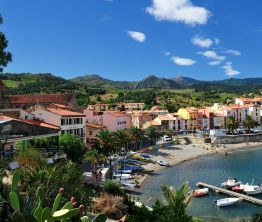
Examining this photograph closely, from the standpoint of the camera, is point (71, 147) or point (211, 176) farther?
point (211, 176)

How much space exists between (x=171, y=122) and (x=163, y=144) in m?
24.9

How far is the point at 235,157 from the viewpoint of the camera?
81.7 meters

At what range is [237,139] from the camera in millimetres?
101750

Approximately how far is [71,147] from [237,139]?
66630mm

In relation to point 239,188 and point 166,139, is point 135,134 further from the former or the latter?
point 239,188

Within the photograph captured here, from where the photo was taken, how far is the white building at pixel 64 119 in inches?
2153

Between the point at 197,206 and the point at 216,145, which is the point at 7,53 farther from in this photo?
the point at 216,145

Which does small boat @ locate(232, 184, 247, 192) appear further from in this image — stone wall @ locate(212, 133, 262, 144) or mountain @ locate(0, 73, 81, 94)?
mountain @ locate(0, 73, 81, 94)

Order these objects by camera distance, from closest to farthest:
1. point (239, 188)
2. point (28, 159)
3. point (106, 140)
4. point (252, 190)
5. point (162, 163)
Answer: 1. point (28, 159)
2. point (252, 190)
3. point (239, 188)
4. point (106, 140)
5. point (162, 163)

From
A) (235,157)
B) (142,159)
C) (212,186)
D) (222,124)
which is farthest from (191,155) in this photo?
(222,124)

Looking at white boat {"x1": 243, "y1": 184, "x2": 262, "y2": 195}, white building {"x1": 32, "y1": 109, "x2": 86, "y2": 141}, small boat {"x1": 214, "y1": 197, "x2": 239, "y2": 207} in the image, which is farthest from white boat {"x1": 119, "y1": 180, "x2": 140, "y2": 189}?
white boat {"x1": 243, "y1": 184, "x2": 262, "y2": 195}

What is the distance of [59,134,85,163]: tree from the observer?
148 feet

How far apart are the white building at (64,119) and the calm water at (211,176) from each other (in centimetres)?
1363

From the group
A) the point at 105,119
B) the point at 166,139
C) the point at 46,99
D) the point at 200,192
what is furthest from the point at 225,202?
the point at 166,139
